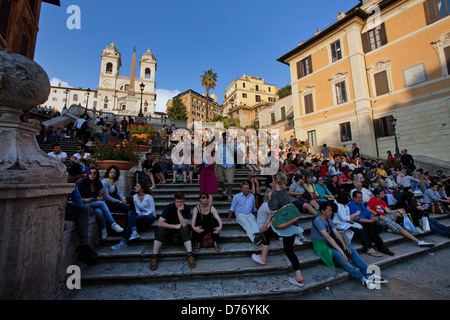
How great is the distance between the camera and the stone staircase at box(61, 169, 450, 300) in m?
2.91

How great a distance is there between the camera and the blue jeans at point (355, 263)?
11.4 feet

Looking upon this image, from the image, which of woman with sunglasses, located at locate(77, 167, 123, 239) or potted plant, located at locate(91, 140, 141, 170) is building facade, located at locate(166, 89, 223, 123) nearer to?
potted plant, located at locate(91, 140, 141, 170)

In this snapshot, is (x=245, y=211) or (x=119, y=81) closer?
(x=245, y=211)

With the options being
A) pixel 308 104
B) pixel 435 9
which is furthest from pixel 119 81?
pixel 435 9

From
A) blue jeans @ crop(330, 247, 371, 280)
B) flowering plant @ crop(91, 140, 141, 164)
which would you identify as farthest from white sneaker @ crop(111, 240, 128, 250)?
blue jeans @ crop(330, 247, 371, 280)

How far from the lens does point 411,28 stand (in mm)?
15758

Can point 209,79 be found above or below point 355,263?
above

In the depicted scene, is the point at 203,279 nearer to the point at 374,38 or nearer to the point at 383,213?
the point at 383,213

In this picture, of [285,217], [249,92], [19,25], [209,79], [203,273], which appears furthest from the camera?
[249,92]

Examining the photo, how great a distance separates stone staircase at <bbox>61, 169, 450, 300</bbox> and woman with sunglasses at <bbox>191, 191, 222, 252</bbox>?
0.26 metres

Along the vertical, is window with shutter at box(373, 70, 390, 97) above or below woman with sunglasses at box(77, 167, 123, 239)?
above

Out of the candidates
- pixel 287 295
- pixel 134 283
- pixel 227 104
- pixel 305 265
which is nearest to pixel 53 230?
pixel 134 283

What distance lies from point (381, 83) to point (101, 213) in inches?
891

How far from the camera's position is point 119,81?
59.9 metres
